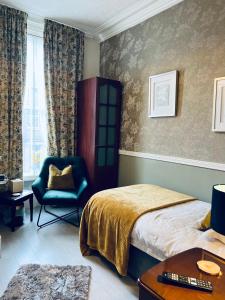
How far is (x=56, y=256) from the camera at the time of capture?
2.44 m

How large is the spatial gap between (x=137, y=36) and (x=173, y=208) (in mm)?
2488

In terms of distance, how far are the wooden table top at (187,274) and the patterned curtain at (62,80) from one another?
287 centimetres

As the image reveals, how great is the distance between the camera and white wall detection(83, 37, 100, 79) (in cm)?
411

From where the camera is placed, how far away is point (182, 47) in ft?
9.29

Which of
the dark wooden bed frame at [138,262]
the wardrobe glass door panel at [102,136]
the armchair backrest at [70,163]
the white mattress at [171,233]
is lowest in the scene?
the dark wooden bed frame at [138,262]

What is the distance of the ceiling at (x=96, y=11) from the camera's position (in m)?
3.12

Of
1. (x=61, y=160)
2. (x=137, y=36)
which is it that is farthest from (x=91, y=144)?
(x=137, y=36)

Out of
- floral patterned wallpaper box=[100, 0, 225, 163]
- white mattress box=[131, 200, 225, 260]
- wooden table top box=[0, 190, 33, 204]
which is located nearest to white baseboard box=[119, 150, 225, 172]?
floral patterned wallpaper box=[100, 0, 225, 163]

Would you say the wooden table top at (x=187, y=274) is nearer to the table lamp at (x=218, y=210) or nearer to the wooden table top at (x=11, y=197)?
the table lamp at (x=218, y=210)

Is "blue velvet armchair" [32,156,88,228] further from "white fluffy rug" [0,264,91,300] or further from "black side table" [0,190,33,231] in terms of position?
"white fluffy rug" [0,264,91,300]

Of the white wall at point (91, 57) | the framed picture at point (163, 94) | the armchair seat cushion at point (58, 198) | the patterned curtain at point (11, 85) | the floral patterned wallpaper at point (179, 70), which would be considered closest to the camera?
the floral patterned wallpaper at point (179, 70)

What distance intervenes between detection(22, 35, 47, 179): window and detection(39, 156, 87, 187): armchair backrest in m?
0.34

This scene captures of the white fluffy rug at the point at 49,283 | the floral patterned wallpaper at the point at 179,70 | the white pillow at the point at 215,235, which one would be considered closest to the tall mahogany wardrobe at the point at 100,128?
the floral patterned wallpaper at the point at 179,70

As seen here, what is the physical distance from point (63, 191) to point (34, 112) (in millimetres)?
1350
